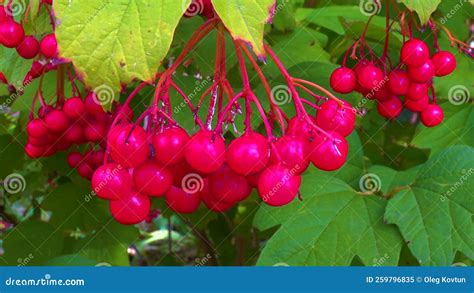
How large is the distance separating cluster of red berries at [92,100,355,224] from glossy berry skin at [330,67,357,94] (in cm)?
39

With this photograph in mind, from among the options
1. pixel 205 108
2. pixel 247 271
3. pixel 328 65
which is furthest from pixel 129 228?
pixel 328 65

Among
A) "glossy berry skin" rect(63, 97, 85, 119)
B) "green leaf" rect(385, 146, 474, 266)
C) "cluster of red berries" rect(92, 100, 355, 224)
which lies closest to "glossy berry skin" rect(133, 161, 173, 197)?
"cluster of red berries" rect(92, 100, 355, 224)

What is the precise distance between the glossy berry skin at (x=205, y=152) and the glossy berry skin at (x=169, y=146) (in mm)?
16

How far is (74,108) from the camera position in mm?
1297

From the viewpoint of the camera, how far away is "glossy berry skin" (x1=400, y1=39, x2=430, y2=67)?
1.38 m

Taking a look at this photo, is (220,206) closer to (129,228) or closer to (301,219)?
(301,219)

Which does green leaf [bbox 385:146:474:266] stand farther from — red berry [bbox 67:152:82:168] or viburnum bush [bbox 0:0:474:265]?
red berry [bbox 67:152:82:168]

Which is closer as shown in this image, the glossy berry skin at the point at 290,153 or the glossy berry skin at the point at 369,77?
the glossy berry skin at the point at 290,153

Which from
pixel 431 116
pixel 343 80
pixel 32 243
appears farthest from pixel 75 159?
pixel 431 116

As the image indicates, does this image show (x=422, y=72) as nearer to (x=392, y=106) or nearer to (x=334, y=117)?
(x=392, y=106)

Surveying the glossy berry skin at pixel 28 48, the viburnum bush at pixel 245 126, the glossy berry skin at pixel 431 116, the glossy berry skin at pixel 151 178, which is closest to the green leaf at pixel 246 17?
the viburnum bush at pixel 245 126

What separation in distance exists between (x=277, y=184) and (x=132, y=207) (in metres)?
0.26

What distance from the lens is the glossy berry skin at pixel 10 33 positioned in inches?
48.1

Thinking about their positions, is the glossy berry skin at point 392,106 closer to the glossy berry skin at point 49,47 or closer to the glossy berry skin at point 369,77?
the glossy berry skin at point 369,77
